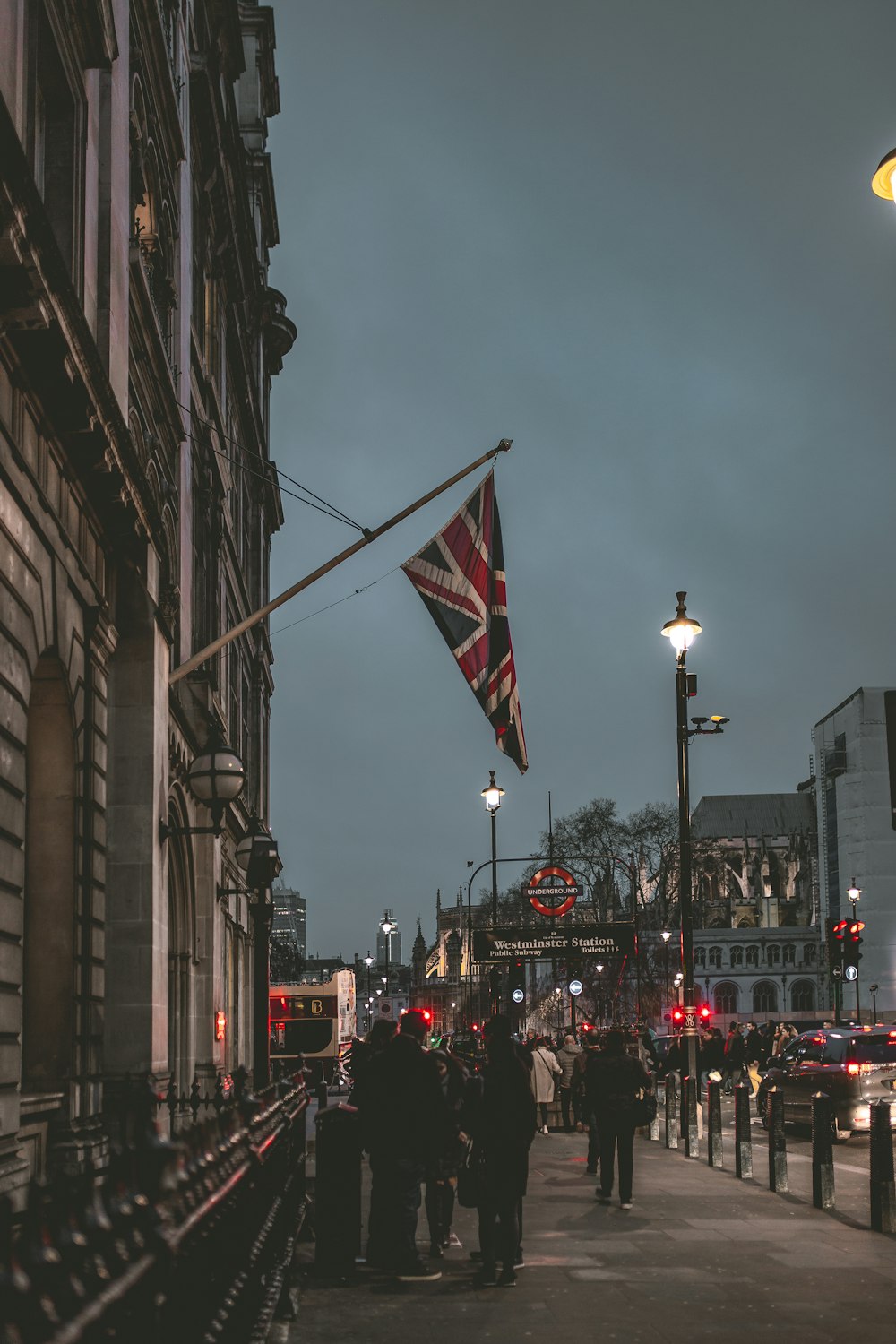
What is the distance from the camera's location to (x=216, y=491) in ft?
104

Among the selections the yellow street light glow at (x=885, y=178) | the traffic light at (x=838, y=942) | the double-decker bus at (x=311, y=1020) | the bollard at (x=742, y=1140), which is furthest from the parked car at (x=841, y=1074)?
the double-decker bus at (x=311, y=1020)

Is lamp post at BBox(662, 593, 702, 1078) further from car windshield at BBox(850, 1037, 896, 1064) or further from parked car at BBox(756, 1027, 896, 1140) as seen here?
car windshield at BBox(850, 1037, 896, 1064)

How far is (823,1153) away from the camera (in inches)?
651

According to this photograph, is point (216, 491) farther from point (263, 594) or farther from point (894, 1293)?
point (894, 1293)

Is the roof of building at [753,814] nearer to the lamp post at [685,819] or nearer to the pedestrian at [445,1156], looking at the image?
the lamp post at [685,819]

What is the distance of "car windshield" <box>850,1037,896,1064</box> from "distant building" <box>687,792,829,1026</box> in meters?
122

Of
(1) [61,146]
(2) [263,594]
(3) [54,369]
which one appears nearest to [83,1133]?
(3) [54,369]

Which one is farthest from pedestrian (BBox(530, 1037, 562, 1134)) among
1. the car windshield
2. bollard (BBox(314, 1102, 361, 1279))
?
bollard (BBox(314, 1102, 361, 1279))

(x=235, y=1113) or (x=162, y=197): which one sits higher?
(x=162, y=197)

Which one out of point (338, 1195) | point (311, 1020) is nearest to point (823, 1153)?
point (338, 1195)

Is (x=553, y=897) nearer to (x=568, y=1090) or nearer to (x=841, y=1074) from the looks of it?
(x=568, y=1090)

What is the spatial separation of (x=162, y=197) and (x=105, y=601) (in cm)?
906

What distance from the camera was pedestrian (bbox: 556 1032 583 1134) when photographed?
103 feet

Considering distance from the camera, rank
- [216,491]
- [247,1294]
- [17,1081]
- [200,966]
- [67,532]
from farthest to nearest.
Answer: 1. [216,491]
2. [200,966]
3. [67,532]
4. [17,1081]
5. [247,1294]
